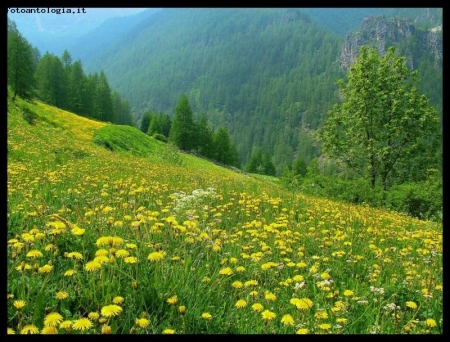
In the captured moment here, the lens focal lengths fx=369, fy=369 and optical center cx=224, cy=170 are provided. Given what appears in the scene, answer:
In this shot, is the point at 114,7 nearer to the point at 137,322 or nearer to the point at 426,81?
the point at 137,322

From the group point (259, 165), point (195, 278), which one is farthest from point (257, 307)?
point (259, 165)

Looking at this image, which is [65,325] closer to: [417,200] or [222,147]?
[417,200]

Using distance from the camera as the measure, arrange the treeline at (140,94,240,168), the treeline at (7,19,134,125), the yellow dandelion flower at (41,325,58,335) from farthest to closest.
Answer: the treeline at (140,94,240,168) → the treeline at (7,19,134,125) → the yellow dandelion flower at (41,325,58,335)

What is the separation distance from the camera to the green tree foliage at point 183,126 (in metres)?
64.2

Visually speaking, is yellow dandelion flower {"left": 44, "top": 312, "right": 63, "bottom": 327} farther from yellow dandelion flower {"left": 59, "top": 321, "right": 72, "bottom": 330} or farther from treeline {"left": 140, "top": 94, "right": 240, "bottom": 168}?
treeline {"left": 140, "top": 94, "right": 240, "bottom": 168}

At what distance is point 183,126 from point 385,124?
160 feet

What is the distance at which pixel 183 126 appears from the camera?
64500mm

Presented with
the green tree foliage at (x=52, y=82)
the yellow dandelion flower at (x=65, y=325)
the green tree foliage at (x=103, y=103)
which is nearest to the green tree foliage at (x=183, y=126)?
the green tree foliage at (x=103, y=103)

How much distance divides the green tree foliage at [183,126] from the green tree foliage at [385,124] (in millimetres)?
46391

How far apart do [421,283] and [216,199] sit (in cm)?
418

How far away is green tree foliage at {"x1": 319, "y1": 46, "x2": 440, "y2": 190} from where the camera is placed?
18.2 meters

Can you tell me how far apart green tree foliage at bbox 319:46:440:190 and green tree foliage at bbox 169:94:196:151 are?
46391 millimetres

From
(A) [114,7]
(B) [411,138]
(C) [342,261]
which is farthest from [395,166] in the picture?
(A) [114,7]

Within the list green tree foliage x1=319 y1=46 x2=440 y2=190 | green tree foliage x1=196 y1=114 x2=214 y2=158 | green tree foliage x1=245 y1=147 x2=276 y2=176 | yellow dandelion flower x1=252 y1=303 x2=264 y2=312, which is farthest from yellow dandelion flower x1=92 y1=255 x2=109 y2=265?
green tree foliage x1=245 y1=147 x2=276 y2=176
